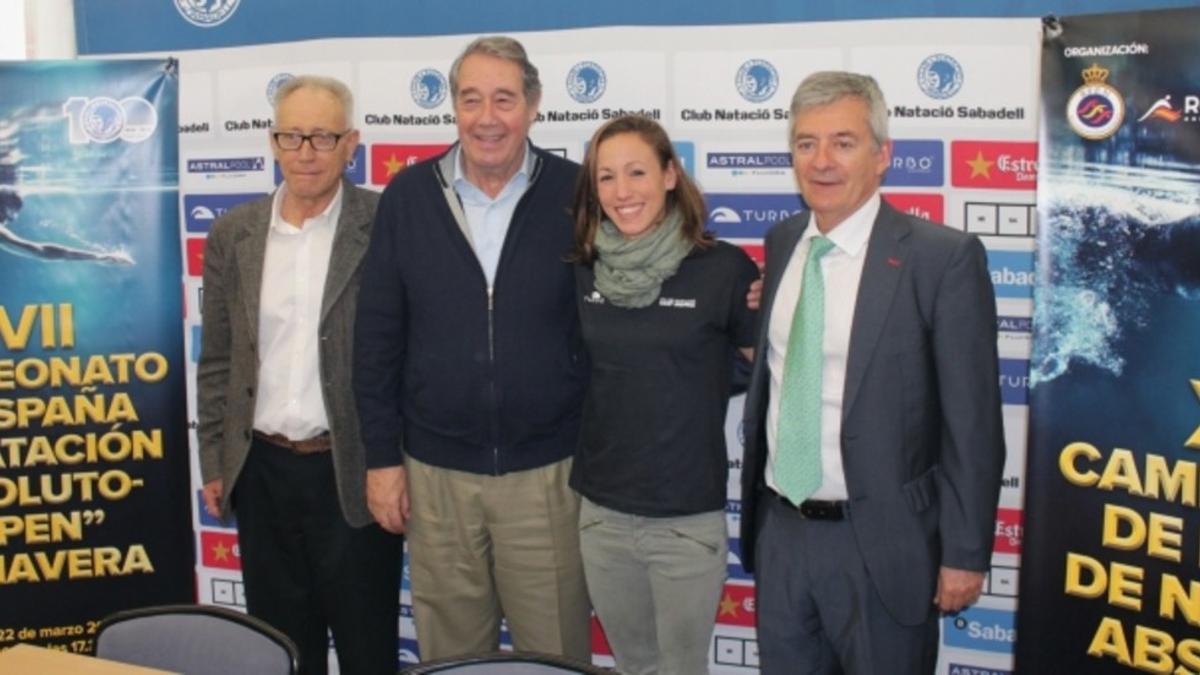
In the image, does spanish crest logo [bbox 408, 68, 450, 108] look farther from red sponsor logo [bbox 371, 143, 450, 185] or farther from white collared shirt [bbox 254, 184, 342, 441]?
white collared shirt [bbox 254, 184, 342, 441]

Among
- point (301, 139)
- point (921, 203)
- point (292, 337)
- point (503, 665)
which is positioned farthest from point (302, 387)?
point (921, 203)

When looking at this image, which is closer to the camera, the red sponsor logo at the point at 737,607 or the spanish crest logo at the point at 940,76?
the spanish crest logo at the point at 940,76

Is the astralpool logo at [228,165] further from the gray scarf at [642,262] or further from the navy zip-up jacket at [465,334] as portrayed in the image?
the gray scarf at [642,262]

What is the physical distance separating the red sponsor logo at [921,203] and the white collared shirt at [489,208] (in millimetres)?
1104

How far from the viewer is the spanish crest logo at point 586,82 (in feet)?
10.8

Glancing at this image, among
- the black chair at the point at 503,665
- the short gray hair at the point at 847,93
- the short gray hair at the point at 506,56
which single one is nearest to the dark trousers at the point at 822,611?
the black chair at the point at 503,665

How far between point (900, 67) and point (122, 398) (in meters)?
2.67

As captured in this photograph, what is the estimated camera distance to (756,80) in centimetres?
319

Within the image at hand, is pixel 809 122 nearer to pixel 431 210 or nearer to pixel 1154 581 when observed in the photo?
pixel 431 210

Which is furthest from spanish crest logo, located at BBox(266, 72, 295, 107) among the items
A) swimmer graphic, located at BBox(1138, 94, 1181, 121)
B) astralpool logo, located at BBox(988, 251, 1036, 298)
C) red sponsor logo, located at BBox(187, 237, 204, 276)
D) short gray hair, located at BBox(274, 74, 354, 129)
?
swimmer graphic, located at BBox(1138, 94, 1181, 121)

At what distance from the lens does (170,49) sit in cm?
372

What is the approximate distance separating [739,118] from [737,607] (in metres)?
1.54

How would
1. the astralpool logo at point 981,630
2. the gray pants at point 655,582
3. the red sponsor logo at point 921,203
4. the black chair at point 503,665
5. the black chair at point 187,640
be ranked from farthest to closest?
1. the astralpool logo at point 981,630
2. the red sponsor logo at point 921,203
3. the gray pants at point 655,582
4. the black chair at point 187,640
5. the black chair at point 503,665

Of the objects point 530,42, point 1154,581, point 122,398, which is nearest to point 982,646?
point 1154,581
